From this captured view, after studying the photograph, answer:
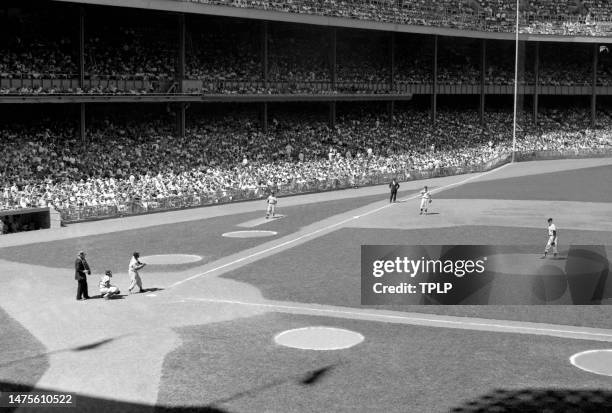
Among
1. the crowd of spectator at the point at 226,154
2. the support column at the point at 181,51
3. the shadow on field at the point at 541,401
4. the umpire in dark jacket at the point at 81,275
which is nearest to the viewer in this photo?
the shadow on field at the point at 541,401

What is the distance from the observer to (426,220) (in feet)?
129

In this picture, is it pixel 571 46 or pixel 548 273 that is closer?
pixel 548 273

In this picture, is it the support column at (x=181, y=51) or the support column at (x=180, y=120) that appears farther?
the support column at (x=180, y=120)

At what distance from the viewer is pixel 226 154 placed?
55125 mm

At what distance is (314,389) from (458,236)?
19261mm

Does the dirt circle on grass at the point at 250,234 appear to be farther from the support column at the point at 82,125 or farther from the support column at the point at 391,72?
the support column at the point at 391,72

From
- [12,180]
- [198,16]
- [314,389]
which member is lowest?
[314,389]

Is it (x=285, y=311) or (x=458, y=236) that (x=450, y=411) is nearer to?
(x=285, y=311)

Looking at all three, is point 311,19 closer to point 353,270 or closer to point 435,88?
point 435,88

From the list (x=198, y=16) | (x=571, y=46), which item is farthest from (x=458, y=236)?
(x=571, y=46)

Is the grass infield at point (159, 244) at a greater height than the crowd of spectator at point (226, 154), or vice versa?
the crowd of spectator at point (226, 154)

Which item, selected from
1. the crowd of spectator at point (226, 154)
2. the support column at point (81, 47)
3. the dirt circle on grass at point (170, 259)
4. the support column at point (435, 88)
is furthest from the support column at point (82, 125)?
the support column at point (435, 88)

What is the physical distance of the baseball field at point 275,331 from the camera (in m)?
16.2

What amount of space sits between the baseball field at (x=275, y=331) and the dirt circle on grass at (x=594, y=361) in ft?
0.21
